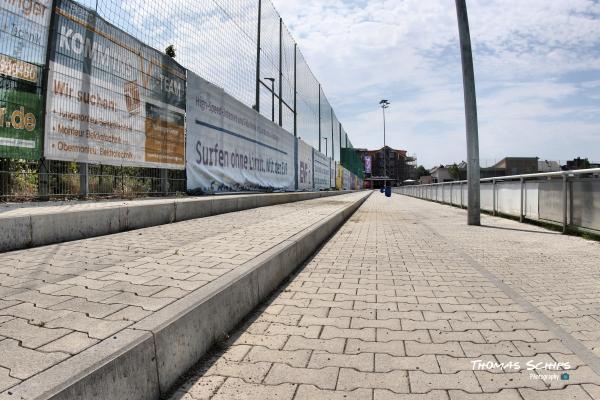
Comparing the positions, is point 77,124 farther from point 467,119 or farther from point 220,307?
point 467,119

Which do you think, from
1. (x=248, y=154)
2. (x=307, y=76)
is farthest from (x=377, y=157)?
(x=248, y=154)

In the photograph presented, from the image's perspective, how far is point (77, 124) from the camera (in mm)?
6676

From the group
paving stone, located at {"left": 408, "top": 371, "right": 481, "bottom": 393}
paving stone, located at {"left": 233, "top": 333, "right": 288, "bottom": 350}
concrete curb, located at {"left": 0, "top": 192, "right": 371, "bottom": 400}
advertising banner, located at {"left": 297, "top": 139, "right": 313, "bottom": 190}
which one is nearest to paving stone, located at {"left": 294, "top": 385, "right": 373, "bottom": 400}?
paving stone, located at {"left": 408, "top": 371, "right": 481, "bottom": 393}

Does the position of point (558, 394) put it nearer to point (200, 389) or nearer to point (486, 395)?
point (486, 395)

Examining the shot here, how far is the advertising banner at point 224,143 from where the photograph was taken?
10352 millimetres

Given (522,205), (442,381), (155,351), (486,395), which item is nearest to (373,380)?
(442,381)

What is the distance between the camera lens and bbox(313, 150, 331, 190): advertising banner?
29.4 metres

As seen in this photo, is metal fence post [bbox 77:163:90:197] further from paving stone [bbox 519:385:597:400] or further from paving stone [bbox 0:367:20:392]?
paving stone [bbox 519:385:597:400]

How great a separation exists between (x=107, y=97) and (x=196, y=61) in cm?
352

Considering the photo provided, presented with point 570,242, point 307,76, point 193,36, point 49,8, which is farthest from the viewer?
point 307,76

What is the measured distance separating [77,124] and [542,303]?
21.9ft

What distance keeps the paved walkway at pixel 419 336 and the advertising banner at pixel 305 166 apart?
17.9m

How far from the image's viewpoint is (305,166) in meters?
25.1

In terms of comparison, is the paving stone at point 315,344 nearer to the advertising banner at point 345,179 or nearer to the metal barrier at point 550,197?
the metal barrier at point 550,197
